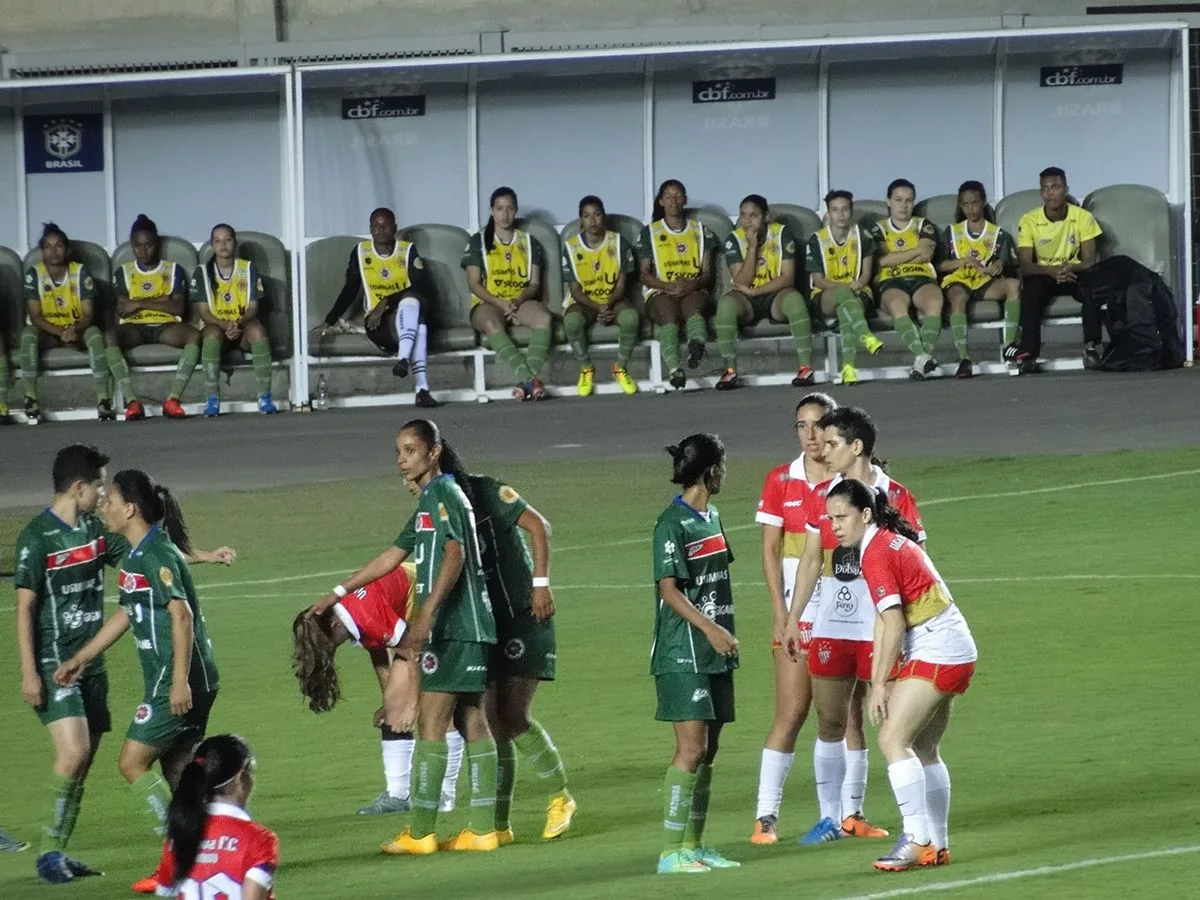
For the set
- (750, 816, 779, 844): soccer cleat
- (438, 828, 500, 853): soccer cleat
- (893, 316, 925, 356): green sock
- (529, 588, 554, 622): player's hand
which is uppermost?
(893, 316, 925, 356): green sock

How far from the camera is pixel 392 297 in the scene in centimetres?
2200

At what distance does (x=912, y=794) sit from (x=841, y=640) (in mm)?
924

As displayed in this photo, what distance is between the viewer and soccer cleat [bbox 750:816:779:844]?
8.91 m

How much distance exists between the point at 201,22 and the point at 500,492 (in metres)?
17.2

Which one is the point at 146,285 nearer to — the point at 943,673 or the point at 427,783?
the point at 427,783

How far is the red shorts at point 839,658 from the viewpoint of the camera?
343 inches

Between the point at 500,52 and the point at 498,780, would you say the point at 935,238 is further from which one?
the point at 498,780

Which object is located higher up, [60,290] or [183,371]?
[60,290]

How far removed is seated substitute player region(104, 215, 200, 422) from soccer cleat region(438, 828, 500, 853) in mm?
13547

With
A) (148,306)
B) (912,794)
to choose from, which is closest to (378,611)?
(912,794)

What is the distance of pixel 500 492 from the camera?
362 inches

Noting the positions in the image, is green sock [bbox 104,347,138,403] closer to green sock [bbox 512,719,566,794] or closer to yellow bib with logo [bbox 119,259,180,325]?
yellow bib with logo [bbox 119,259,180,325]

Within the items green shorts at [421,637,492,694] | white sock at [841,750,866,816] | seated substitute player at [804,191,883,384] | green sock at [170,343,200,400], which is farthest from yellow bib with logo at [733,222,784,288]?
green shorts at [421,637,492,694]

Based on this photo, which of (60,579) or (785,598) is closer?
(60,579)
